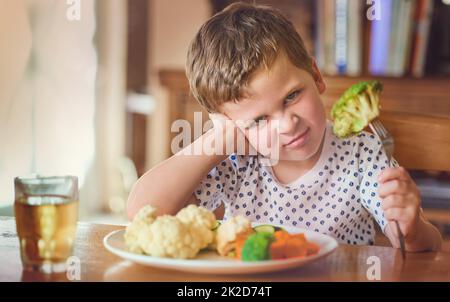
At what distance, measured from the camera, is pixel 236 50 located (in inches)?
47.6

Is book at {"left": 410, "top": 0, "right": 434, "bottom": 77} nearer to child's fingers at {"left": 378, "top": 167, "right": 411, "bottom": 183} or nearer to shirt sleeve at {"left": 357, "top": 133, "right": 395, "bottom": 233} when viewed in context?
shirt sleeve at {"left": 357, "top": 133, "right": 395, "bottom": 233}

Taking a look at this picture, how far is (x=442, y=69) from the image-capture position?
2.63 m

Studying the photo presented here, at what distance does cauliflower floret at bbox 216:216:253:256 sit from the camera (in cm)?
89

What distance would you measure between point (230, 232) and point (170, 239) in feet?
0.26

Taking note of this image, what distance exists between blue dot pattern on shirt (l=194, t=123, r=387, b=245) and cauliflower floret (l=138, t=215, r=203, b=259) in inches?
19.3

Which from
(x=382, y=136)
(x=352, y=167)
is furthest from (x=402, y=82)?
(x=382, y=136)

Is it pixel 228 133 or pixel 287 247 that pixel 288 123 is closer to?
pixel 228 133

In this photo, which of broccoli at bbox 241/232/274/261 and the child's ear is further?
the child's ear

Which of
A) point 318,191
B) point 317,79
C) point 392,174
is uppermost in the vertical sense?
point 317,79

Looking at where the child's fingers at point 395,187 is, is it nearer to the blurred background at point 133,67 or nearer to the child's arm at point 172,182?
the child's arm at point 172,182

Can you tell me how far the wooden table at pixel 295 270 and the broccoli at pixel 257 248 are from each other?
1.0 inches

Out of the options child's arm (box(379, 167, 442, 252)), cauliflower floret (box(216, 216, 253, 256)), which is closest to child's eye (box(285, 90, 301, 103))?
child's arm (box(379, 167, 442, 252))

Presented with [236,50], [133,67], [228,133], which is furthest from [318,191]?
[133,67]

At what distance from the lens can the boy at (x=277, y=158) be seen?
1169 mm
